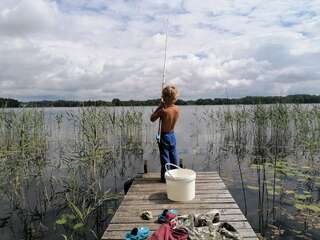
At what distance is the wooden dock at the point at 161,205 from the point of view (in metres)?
3.09

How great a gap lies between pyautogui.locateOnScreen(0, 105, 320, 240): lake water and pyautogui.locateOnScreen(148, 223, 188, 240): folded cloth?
205 cm

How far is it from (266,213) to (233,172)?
276 centimetres

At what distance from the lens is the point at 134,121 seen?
36.5ft

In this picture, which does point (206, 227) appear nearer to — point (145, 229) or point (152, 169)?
point (145, 229)

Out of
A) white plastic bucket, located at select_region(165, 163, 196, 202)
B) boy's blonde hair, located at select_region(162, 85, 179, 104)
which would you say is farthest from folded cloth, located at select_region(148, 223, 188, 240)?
boy's blonde hair, located at select_region(162, 85, 179, 104)

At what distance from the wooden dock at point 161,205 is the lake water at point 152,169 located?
85 cm

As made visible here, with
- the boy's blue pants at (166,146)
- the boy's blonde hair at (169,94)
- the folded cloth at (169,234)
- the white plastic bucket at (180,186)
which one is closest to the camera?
the folded cloth at (169,234)

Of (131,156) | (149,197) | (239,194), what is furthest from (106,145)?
(149,197)

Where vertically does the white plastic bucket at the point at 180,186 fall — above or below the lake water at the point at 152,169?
above

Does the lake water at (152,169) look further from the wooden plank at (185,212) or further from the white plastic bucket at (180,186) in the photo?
the white plastic bucket at (180,186)

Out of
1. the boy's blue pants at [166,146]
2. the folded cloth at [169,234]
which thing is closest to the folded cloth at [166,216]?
the folded cloth at [169,234]

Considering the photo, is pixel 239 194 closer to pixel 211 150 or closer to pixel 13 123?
pixel 211 150

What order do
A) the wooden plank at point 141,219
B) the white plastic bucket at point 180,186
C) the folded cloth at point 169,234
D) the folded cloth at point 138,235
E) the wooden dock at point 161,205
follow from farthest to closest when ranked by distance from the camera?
Result: the white plastic bucket at point 180,186 → the wooden plank at point 141,219 → the wooden dock at point 161,205 → the folded cloth at point 138,235 → the folded cloth at point 169,234

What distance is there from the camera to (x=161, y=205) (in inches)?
147
